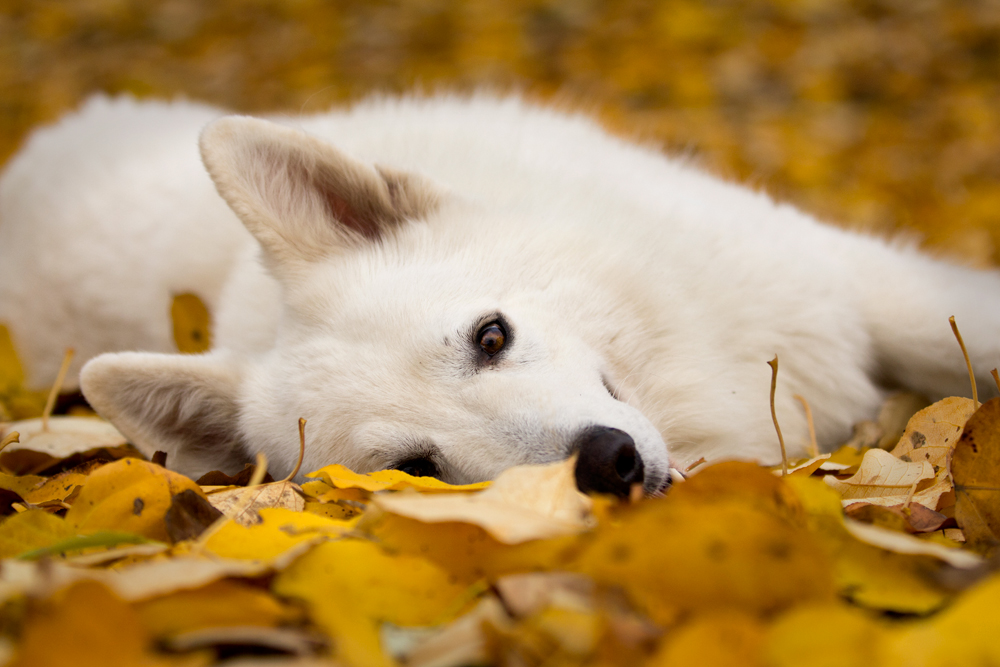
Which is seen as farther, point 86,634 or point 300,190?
point 300,190

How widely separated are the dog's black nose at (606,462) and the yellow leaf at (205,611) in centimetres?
69

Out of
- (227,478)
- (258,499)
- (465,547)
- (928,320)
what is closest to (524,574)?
(465,547)

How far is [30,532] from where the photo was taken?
1517 mm

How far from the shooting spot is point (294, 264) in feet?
7.04

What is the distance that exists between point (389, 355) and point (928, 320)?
5.46ft

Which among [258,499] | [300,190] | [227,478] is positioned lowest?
[227,478]

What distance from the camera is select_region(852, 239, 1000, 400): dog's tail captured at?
2240 mm

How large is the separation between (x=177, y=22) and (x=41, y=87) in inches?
67.2

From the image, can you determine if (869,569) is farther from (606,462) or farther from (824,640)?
(606,462)

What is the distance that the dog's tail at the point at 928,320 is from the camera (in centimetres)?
224

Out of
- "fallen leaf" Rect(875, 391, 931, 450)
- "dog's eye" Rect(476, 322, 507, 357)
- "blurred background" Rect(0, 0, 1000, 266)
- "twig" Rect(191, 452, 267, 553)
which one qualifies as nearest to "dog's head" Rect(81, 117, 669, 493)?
"dog's eye" Rect(476, 322, 507, 357)

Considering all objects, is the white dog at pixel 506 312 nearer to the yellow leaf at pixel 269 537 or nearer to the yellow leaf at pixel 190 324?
the yellow leaf at pixel 190 324

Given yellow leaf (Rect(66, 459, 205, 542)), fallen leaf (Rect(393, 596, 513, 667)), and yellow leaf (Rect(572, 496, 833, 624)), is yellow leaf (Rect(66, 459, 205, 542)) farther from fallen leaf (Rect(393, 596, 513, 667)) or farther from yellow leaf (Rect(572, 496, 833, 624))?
yellow leaf (Rect(572, 496, 833, 624))

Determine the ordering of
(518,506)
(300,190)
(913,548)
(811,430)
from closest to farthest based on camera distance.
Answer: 1. (913,548)
2. (518,506)
3. (811,430)
4. (300,190)
